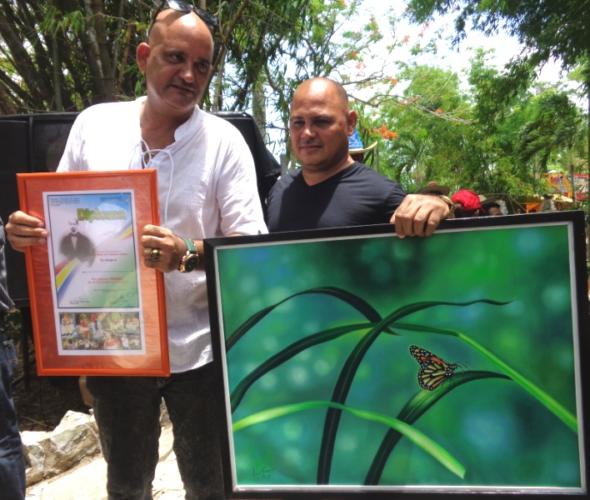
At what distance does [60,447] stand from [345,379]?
2.60 metres

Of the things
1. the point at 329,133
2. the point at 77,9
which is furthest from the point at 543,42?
the point at 329,133

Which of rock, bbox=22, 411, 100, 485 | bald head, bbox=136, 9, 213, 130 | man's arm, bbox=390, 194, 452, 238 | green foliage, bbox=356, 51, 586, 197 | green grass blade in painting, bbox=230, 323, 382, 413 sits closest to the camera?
man's arm, bbox=390, 194, 452, 238

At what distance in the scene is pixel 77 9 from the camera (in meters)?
5.02

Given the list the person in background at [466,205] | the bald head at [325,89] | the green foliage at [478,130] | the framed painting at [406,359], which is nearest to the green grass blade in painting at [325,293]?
the framed painting at [406,359]

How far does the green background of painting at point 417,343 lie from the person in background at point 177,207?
275mm

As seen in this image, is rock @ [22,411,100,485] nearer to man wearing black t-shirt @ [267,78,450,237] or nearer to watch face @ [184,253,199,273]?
man wearing black t-shirt @ [267,78,450,237]

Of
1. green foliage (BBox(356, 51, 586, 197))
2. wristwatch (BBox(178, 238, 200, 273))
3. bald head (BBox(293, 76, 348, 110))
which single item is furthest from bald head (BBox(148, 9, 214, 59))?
green foliage (BBox(356, 51, 586, 197))

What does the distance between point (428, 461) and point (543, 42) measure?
752 centimetres

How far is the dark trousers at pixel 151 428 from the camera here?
71.1 inches

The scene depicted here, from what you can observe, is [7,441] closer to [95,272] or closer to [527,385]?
[95,272]

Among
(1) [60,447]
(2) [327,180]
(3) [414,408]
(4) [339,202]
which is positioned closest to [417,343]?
(3) [414,408]

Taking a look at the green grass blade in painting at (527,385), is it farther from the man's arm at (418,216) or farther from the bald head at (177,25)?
the bald head at (177,25)

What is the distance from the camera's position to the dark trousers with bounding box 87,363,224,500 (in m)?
1.81

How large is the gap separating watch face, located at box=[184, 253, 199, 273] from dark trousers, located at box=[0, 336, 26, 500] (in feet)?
2.60
